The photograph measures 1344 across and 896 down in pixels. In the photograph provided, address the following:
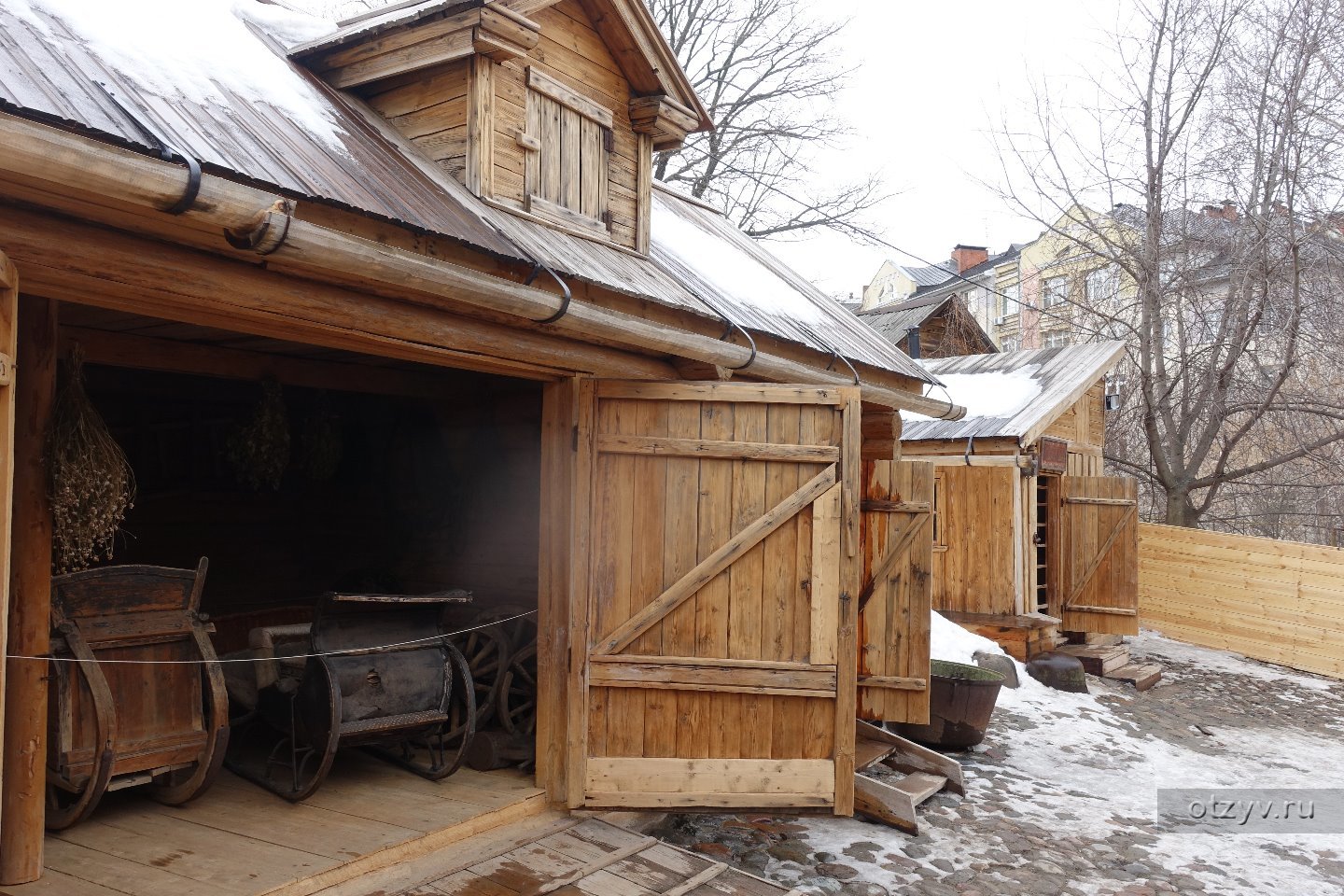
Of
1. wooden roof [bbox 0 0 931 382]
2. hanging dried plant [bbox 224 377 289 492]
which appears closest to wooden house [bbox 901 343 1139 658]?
wooden roof [bbox 0 0 931 382]

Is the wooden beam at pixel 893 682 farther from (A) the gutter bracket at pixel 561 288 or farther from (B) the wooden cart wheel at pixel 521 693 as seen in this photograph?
(A) the gutter bracket at pixel 561 288

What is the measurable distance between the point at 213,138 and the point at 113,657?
2288 mm

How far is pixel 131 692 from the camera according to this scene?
4.29 metres

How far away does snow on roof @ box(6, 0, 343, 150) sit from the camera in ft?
12.6

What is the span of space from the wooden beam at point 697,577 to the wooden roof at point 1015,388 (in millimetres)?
6847

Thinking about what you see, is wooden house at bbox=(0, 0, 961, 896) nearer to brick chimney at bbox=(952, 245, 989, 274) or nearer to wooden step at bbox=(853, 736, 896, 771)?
wooden step at bbox=(853, 736, 896, 771)

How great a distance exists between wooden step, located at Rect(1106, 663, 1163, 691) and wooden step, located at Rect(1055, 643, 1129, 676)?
87 millimetres

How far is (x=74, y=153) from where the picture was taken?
2658 millimetres

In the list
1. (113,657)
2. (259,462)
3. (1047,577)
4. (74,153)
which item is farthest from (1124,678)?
(74,153)

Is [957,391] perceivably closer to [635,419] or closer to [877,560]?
[877,560]

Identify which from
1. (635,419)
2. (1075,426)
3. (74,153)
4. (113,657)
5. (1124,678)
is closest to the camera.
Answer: (74,153)

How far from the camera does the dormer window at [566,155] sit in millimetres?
5461

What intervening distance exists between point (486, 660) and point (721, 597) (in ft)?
5.65

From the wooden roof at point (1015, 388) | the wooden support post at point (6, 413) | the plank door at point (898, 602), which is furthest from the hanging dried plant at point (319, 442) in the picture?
the wooden roof at point (1015, 388)
